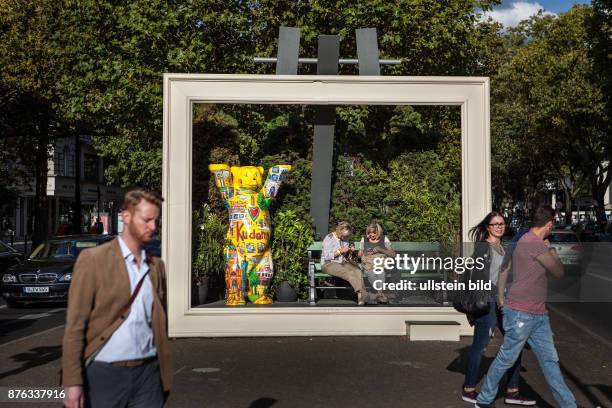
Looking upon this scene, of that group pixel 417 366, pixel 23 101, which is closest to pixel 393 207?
pixel 417 366

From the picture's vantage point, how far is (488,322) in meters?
7.31

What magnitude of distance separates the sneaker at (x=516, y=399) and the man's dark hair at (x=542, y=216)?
5.86ft

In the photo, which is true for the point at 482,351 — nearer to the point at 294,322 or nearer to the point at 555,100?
the point at 294,322

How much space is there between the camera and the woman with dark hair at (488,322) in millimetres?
7227

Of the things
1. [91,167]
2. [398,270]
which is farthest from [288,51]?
[91,167]

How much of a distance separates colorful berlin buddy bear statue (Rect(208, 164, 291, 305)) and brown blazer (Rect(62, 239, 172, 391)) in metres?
8.16

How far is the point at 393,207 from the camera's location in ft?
48.9

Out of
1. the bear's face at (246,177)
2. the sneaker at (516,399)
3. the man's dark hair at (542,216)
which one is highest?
the bear's face at (246,177)

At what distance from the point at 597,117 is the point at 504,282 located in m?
33.2

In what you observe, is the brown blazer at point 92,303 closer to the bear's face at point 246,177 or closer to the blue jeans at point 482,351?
the blue jeans at point 482,351

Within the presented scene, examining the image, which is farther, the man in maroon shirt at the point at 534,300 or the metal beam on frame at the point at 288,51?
the metal beam on frame at the point at 288,51

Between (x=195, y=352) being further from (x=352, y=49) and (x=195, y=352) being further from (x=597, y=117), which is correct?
(x=597, y=117)

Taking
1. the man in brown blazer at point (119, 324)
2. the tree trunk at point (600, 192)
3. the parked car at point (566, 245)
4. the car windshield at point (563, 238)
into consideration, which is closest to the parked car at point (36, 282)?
the man in brown blazer at point (119, 324)

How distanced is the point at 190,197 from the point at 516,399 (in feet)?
18.6
